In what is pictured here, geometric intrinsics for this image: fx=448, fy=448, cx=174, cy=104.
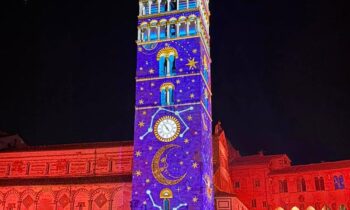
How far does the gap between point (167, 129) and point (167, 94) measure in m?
2.77

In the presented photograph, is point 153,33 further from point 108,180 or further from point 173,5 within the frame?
point 108,180

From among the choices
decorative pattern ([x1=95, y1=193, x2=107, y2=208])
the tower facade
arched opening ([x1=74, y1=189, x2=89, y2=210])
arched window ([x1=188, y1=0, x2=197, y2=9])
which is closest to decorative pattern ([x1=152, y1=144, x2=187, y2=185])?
the tower facade

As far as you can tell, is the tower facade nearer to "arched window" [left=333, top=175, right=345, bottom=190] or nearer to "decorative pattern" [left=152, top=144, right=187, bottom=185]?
"decorative pattern" [left=152, top=144, right=187, bottom=185]

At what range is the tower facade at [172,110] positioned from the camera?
104 feet

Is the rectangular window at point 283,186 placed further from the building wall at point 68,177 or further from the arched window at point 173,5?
the arched window at point 173,5

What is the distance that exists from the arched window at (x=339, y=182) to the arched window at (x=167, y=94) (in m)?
26.1

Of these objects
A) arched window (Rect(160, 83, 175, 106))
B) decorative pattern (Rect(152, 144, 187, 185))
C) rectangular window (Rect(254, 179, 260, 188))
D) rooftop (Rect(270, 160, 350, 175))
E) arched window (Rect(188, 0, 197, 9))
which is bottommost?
decorative pattern (Rect(152, 144, 187, 185))

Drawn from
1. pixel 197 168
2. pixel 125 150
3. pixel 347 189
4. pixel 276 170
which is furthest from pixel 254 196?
pixel 197 168

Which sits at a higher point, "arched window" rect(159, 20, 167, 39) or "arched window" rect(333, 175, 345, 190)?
"arched window" rect(159, 20, 167, 39)

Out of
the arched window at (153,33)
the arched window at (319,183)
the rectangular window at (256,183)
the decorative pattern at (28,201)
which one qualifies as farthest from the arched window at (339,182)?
the decorative pattern at (28,201)

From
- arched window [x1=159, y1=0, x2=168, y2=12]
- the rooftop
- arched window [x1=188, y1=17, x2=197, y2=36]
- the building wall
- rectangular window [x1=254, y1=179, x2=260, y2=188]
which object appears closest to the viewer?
arched window [x1=188, y1=17, x2=197, y2=36]

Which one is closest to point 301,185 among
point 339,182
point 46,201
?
point 339,182

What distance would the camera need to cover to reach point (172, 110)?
110 feet

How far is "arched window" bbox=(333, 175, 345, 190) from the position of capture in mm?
50013
